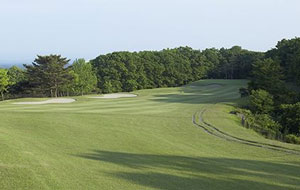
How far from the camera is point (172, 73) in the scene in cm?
9338

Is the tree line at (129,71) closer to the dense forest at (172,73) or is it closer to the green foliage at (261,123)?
→ the dense forest at (172,73)

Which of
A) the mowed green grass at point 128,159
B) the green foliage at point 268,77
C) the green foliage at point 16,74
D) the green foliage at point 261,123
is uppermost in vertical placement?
the green foliage at point 16,74

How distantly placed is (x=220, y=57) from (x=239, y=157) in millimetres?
88809

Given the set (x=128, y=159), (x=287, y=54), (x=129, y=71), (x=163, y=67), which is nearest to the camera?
(x=128, y=159)

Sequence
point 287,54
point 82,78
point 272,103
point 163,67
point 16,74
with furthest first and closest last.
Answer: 1. point 163,67
2. point 16,74
3. point 82,78
4. point 287,54
5. point 272,103

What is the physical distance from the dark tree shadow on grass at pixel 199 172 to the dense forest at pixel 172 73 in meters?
15.9

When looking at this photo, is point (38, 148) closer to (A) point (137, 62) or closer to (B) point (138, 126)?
(B) point (138, 126)

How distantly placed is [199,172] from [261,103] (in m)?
24.3

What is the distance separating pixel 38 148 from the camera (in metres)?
12.2

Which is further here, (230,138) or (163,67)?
(163,67)

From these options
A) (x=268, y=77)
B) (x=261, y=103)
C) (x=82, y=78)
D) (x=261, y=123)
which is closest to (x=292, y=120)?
(x=261, y=123)

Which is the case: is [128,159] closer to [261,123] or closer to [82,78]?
[261,123]

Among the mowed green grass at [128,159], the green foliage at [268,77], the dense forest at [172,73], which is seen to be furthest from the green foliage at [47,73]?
the mowed green grass at [128,159]

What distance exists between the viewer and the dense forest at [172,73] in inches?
1457
